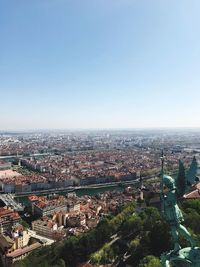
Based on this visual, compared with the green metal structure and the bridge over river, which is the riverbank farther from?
the green metal structure

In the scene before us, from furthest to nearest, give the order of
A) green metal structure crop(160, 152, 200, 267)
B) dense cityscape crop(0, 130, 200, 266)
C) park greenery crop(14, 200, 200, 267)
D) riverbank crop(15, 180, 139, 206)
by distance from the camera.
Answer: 1. riverbank crop(15, 180, 139, 206)
2. dense cityscape crop(0, 130, 200, 266)
3. park greenery crop(14, 200, 200, 267)
4. green metal structure crop(160, 152, 200, 267)

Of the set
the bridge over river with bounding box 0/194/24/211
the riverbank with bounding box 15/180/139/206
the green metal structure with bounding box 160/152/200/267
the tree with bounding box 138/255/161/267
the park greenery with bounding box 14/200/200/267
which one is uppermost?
the green metal structure with bounding box 160/152/200/267

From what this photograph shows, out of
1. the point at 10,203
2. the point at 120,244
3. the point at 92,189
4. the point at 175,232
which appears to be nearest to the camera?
the point at 175,232

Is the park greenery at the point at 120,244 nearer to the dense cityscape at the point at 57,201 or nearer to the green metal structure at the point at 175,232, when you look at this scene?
the dense cityscape at the point at 57,201

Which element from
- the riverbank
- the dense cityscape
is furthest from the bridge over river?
Answer: the riverbank

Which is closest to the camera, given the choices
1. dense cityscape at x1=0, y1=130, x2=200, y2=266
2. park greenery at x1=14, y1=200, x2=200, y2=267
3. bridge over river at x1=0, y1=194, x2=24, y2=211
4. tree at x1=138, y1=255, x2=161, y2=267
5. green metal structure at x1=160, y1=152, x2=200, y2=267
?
green metal structure at x1=160, y1=152, x2=200, y2=267

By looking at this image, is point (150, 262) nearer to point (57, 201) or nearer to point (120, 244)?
point (120, 244)

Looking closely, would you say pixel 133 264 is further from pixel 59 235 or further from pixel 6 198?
pixel 6 198

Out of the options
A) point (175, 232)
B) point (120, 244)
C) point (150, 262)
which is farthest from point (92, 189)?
point (175, 232)
